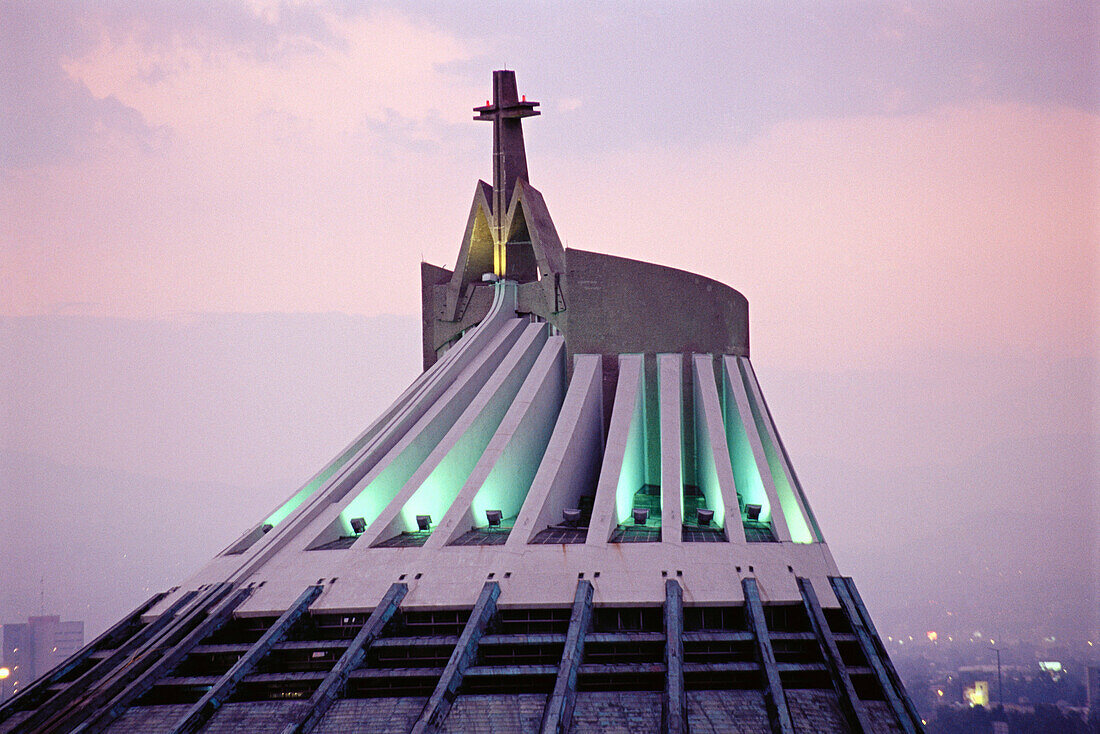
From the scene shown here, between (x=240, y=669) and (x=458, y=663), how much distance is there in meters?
2.95

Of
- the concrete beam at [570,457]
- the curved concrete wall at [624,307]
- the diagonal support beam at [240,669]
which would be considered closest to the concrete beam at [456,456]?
the concrete beam at [570,457]

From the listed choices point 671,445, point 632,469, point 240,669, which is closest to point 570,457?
point 632,469

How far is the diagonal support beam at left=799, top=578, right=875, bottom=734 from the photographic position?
11.7 metres

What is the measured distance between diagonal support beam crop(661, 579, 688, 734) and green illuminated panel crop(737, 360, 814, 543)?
133 inches

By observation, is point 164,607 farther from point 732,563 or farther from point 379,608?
point 732,563

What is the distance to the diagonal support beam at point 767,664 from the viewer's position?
11406 millimetres

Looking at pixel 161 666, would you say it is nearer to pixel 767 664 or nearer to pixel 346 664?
pixel 346 664

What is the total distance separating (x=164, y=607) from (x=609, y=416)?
9602 millimetres

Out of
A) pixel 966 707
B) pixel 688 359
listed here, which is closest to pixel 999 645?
pixel 966 707

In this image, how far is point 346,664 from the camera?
12.7 m

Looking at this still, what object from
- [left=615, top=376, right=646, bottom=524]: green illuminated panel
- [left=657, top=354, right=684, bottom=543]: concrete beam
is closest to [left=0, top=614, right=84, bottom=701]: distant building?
[left=615, top=376, right=646, bottom=524]: green illuminated panel

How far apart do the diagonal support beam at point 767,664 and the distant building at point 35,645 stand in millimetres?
67608

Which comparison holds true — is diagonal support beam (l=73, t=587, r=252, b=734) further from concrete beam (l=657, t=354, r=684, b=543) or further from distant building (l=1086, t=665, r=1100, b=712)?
distant building (l=1086, t=665, r=1100, b=712)

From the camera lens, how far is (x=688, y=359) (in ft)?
69.6
